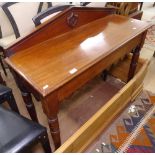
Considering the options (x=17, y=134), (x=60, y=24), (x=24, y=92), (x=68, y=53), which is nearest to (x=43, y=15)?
(x=60, y=24)

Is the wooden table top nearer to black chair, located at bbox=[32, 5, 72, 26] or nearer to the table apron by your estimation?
the table apron

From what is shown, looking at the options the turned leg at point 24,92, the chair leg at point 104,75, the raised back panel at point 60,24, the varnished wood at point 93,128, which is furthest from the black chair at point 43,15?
the chair leg at point 104,75

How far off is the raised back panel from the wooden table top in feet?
0.09

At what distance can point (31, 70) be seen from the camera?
86 cm

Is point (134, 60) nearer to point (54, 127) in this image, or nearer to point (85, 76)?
point (85, 76)

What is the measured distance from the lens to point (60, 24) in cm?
113

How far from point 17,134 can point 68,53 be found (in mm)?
509

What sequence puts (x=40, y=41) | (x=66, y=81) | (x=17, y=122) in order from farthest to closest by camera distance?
(x=40, y=41) → (x=17, y=122) → (x=66, y=81)

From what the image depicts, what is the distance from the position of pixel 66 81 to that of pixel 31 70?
0.19 metres

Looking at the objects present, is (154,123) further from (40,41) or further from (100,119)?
(40,41)

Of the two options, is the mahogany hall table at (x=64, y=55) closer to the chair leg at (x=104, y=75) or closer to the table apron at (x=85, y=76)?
the table apron at (x=85, y=76)

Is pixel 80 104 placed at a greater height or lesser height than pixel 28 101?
lesser

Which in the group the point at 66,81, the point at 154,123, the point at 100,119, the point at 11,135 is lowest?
the point at 154,123

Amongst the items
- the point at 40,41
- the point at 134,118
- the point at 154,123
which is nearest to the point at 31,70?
the point at 40,41
